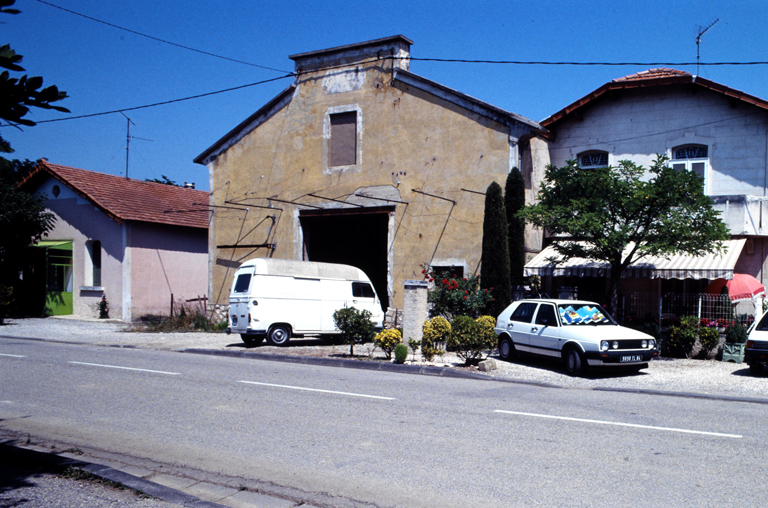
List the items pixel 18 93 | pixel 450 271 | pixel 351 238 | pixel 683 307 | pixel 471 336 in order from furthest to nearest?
pixel 351 238 < pixel 450 271 < pixel 683 307 < pixel 471 336 < pixel 18 93

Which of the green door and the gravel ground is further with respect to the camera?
the green door

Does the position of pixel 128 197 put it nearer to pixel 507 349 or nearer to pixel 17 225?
pixel 17 225

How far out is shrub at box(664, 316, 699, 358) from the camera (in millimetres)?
15961

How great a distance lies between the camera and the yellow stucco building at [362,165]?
830 inches

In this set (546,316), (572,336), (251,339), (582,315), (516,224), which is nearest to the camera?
(572,336)

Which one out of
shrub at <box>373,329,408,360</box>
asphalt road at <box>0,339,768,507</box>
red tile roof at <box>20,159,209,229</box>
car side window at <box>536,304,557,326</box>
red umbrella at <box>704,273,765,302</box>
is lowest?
asphalt road at <box>0,339,768,507</box>

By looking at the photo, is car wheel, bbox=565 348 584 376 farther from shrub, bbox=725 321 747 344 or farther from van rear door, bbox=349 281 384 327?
van rear door, bbox=349 281 384 327

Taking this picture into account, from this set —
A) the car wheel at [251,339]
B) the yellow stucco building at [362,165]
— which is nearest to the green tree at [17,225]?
the yellow stucco building at [362,165]

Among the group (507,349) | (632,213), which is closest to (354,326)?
(507,349)

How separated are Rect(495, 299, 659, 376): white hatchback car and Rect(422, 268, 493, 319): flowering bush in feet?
8.65

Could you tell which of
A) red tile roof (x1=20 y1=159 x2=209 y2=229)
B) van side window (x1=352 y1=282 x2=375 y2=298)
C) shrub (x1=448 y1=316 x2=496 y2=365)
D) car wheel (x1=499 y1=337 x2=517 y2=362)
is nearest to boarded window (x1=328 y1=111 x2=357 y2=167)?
van side window (x1=352 y1=282 x2=375 y2=298)

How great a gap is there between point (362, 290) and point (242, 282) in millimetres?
4090

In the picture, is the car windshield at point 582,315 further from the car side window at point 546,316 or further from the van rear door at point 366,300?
the van rear door at point 366,300

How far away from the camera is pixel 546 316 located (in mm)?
14273
